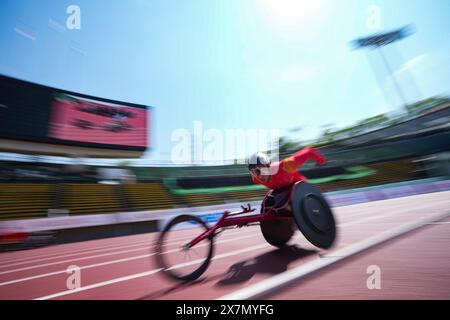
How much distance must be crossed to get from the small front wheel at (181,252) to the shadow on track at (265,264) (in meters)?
0.37

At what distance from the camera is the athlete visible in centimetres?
334

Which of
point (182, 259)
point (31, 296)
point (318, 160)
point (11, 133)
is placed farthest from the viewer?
point (11, 133)

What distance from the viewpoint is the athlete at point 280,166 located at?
11.0 feet

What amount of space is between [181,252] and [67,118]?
70.9 feet

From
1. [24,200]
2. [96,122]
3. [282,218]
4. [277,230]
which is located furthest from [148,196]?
[282,218]

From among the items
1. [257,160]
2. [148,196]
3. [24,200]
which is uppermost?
[148,196]

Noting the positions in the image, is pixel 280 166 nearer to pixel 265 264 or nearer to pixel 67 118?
pixel 265 264

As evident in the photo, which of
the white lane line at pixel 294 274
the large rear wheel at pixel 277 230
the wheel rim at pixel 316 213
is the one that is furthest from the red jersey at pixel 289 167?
the white lane line at pixel 294 274

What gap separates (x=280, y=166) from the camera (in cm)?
340

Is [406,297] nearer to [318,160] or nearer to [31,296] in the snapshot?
[318,160]

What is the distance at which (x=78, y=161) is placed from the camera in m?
23.8
